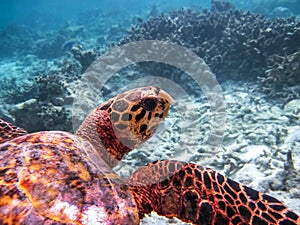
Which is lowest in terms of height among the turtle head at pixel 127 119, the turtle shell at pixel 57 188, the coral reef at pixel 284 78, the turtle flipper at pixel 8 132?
the turtle shell at pixel 57 188

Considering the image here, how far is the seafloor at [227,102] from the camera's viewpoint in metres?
3.37

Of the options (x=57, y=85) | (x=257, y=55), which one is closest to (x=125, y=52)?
(x=57, y=85)

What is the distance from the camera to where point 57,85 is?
5648mm

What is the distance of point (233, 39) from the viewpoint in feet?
23.7

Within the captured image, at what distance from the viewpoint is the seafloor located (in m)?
3.37

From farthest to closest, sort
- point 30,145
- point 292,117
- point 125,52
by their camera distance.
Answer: point 125,52, point 292,117, point 30,145

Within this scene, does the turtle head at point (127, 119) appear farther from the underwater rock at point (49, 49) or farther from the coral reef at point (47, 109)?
the underwater rock at point (49, 49)

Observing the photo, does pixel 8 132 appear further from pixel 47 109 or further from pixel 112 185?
pixel 47 109

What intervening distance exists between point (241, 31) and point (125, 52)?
379cm

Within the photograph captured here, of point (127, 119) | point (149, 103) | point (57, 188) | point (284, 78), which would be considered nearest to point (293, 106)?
point (284, 78)

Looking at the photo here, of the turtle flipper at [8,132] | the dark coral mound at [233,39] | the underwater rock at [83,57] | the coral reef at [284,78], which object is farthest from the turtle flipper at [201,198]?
the underwater rock at [83,57]

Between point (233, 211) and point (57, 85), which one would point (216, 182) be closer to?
point (233, 211)

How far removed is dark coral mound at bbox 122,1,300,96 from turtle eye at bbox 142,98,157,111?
4537mm

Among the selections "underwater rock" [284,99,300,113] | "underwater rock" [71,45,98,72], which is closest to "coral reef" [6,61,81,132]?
"underwater rock" [71,45,98,72]
